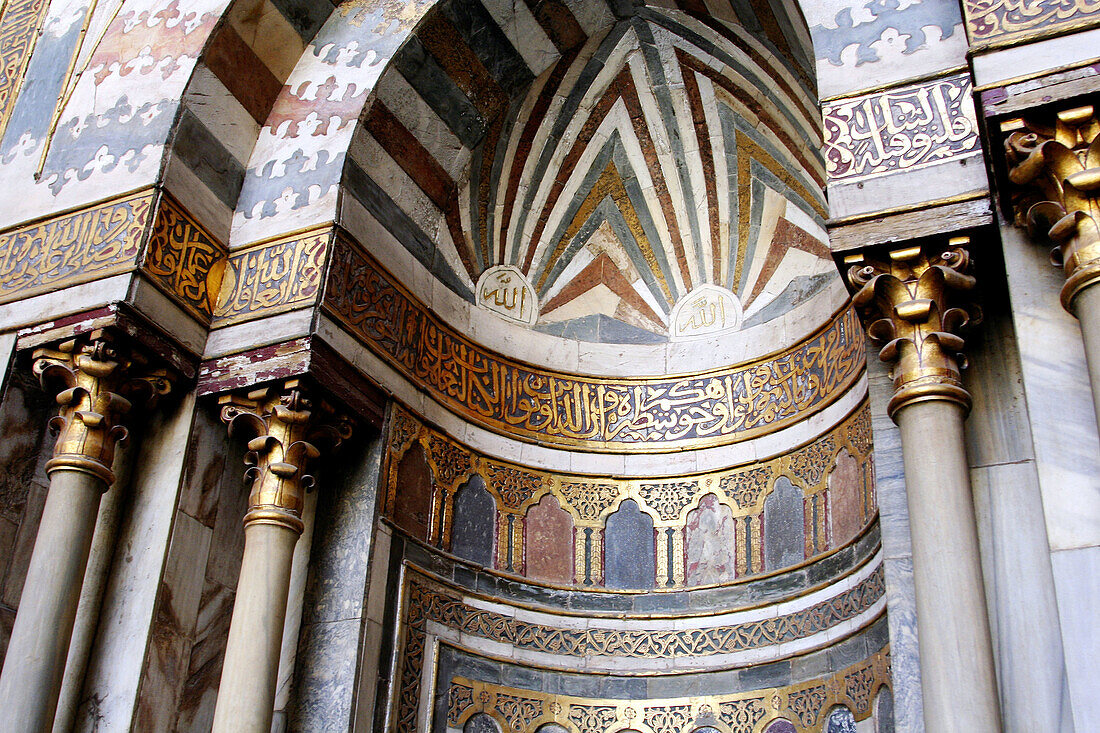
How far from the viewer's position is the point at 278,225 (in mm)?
5883

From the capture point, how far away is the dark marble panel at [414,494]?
586 cm

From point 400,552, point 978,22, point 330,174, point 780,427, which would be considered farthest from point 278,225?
point 978,22

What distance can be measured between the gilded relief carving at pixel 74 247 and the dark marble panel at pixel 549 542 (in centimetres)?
250

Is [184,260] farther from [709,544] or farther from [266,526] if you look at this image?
[709,544]

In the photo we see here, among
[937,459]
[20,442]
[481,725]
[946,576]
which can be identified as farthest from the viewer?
[481,725]

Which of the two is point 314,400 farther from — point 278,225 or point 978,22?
point 978,22

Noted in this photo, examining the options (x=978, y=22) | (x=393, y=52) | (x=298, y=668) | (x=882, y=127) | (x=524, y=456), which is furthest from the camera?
(x=524, y=456)

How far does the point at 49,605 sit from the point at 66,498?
454mm

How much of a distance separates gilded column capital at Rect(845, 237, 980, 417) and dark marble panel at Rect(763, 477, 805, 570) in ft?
6.14

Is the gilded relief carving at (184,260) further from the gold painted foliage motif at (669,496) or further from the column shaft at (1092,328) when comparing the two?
the column shaft at (1092,328)

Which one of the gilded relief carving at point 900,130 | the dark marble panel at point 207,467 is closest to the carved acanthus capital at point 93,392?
the dark marble panel at point 207,467

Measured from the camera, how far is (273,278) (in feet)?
18.9

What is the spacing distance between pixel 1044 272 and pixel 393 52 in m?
3.52

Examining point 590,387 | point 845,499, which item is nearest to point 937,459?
point 845,499
